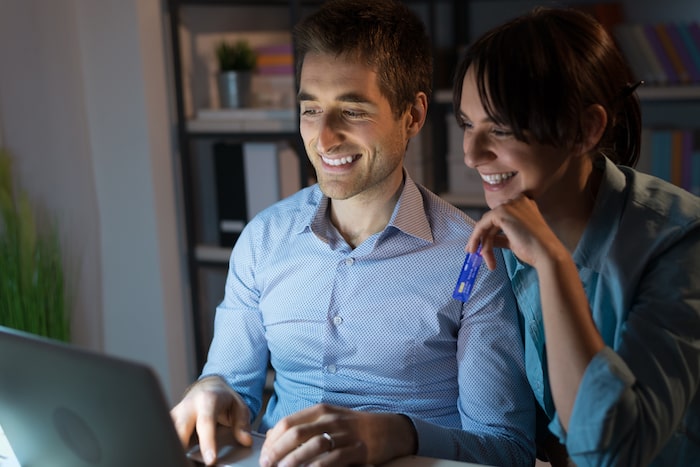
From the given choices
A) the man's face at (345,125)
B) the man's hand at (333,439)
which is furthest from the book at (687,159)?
the man's hand at (333,439)

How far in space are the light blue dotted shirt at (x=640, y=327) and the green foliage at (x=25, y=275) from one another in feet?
5.51

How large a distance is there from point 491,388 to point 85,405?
679 millimetres

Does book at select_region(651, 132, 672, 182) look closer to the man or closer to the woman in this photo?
the man

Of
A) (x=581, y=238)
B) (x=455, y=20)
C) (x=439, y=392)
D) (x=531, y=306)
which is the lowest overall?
(x=439, y=392)

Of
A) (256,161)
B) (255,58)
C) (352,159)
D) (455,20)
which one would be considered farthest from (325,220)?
(455,20)

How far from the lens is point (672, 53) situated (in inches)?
112

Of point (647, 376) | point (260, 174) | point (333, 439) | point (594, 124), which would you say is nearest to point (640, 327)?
point (647, 376)

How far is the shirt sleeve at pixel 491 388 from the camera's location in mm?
1365

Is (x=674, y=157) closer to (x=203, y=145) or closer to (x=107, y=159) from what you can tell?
(x=203, y=145)

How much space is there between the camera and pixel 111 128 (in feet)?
9.50

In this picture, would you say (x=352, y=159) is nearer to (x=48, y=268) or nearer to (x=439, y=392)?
(x=439, y=392)

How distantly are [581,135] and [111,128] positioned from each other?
207cm

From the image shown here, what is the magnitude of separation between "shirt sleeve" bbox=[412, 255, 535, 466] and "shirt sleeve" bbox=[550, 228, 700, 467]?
0.78 feet

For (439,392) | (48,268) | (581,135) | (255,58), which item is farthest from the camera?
(255,58)
